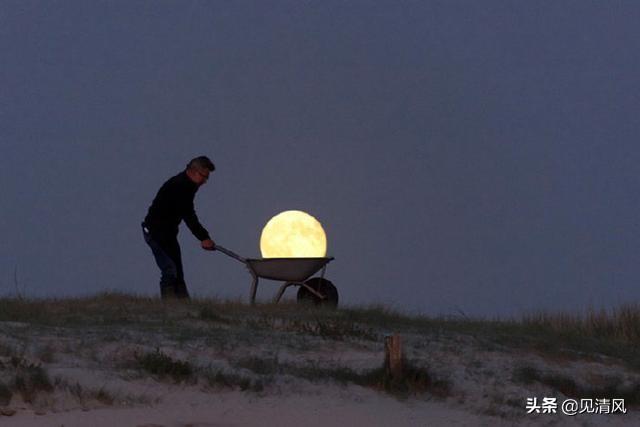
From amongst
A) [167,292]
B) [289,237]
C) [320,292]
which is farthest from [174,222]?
[320,292]

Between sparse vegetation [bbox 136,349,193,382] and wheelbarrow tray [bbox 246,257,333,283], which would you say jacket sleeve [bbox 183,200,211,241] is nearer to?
wheelbarrow tray [bbox 246,257,333,283]

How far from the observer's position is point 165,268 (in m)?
13.4

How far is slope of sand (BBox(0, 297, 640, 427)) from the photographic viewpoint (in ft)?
23.9

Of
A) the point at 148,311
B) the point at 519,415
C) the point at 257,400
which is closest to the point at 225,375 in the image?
the point at 257,400

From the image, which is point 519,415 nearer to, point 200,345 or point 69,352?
point 200,345

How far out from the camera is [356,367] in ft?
28.3

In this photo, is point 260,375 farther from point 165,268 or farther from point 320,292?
point 320,292

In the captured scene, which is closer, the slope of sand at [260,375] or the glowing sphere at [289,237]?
the slope of sand at [260,375]

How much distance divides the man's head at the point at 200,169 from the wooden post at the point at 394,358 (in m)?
5.49

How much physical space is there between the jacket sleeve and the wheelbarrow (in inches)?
8.7

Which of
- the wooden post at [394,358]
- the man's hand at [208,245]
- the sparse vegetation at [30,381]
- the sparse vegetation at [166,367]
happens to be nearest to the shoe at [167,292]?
the man's hand at [208,245]

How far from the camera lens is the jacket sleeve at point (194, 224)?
13367 mm

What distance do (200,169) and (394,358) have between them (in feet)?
18.4

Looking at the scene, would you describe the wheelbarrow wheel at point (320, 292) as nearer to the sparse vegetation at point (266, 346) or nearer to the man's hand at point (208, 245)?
the sparse vegetation at point (266, 346)
